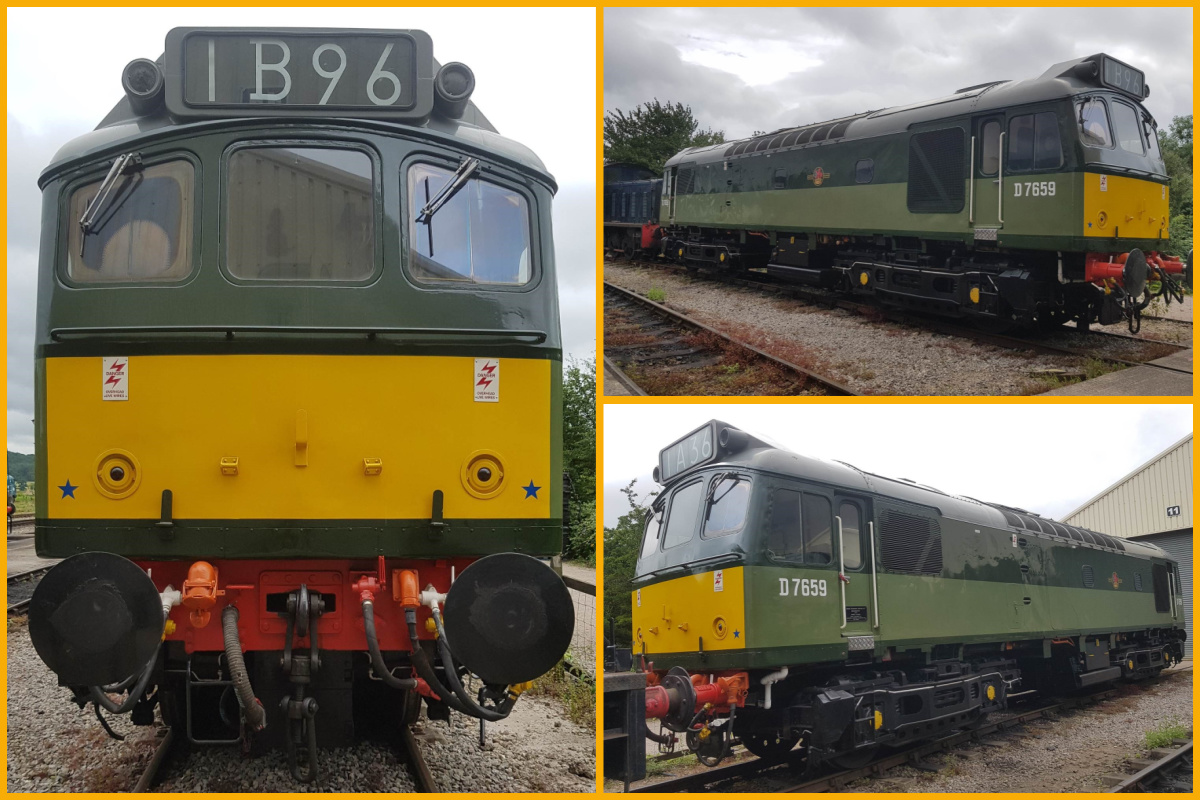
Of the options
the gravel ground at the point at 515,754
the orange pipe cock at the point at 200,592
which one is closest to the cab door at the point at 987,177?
the gravel ground at the point at 515,754

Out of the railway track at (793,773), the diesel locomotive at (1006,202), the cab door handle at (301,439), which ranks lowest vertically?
the railway track at (793,773)

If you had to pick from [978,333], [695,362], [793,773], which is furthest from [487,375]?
[978,333]

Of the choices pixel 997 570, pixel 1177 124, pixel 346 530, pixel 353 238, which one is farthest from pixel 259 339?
pixel 1177 124

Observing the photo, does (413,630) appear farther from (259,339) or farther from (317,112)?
(317,112)

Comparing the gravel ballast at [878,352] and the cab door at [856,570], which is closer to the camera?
the cab door at [856,570]

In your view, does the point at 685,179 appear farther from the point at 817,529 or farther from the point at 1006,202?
the point at 817,529

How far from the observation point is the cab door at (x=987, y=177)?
11.2 meters

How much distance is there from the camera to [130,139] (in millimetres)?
5152

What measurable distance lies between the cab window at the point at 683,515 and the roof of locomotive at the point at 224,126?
346 cm

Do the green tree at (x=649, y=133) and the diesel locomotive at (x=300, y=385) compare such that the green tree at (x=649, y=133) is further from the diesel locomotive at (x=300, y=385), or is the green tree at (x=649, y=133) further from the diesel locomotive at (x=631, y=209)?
the diesel locomotive at (x=300, y=385)

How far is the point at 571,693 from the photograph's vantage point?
26.3ft

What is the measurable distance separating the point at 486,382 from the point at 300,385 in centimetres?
102

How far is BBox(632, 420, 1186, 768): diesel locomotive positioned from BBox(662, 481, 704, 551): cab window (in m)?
0.02

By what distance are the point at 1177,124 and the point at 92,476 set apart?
43029 mm
